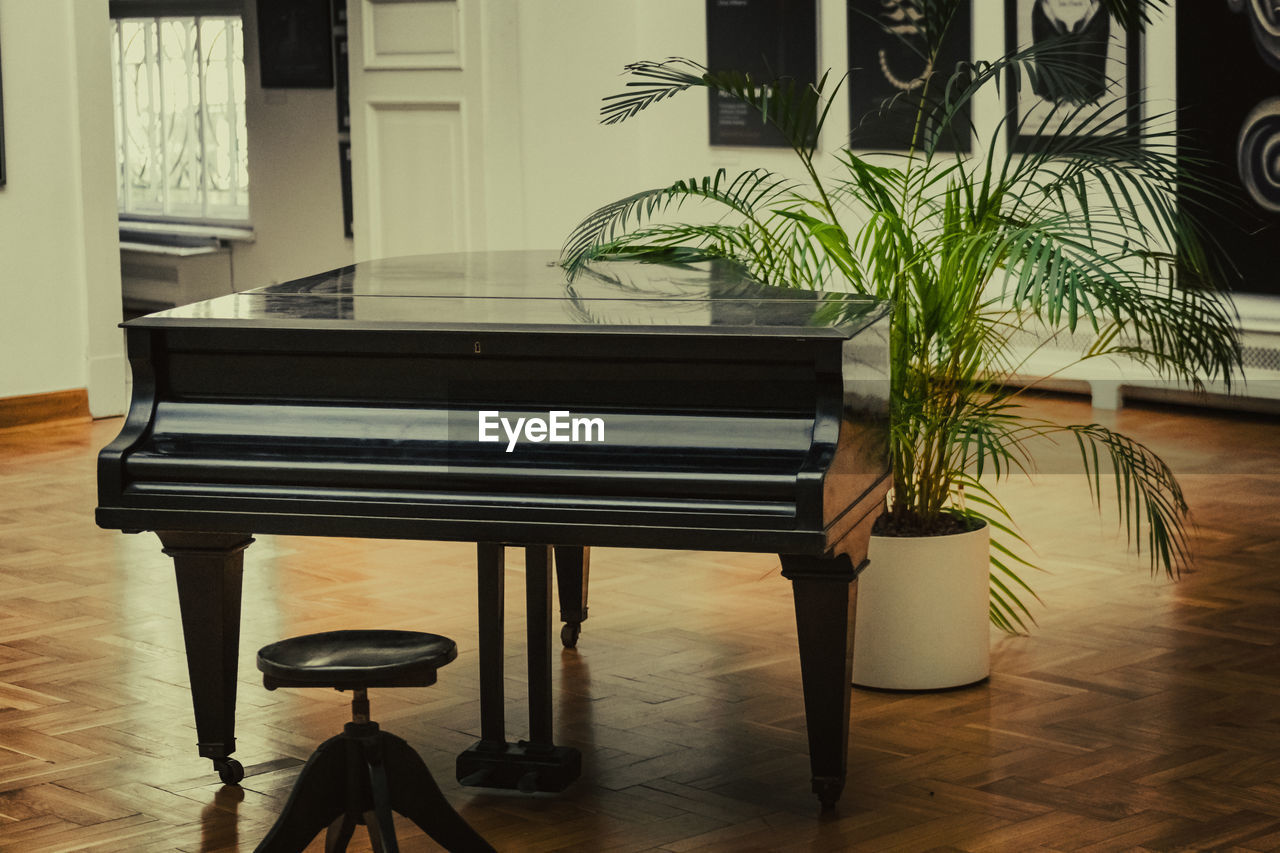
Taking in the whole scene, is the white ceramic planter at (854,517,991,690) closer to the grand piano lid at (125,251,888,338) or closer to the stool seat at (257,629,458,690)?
the grand piano lid at (125,251,888,338)

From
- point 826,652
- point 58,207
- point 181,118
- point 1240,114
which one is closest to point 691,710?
point 826,652

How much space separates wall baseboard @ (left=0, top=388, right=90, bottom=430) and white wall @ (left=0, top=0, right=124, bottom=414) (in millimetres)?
39

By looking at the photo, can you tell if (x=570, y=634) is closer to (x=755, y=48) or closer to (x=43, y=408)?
(x=43, y=408)

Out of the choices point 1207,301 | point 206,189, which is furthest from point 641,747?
point 206,189

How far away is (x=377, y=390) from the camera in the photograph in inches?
125

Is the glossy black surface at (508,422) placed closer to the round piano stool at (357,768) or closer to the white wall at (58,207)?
the round piano stool at (357,768)

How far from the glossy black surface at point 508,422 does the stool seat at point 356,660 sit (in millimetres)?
218

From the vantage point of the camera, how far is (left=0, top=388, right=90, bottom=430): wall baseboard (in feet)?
25.8

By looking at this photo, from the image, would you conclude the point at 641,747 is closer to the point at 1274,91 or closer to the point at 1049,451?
the point at 1049,451

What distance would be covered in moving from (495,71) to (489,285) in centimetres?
465

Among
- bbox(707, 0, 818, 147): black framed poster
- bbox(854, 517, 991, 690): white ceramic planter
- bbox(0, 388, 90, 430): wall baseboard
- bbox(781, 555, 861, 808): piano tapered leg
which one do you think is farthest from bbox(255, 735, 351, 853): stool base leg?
bbox(707, 0, 818, 147): black framed poster

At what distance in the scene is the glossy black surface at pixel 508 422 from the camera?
9.71ft

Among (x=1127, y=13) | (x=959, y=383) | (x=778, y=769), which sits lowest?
(x=778, y=769)

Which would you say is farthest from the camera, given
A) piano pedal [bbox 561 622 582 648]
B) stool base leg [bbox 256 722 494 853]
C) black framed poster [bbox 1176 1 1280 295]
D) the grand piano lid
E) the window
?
the window
